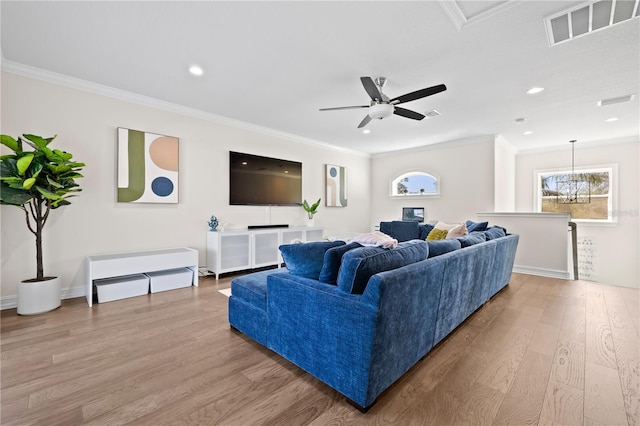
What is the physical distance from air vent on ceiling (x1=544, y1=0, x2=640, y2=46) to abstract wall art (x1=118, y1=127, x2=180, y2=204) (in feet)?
14.0

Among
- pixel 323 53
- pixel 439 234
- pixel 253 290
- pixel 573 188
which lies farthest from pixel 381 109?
pixel 573 188

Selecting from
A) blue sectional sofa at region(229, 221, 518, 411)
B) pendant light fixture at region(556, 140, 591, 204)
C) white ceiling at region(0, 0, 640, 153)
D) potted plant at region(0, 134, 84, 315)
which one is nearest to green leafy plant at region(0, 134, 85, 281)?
potted plant at region(0, 134, 84, 315)

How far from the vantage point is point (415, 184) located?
659 centimetres

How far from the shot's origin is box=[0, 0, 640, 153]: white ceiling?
80.1 inches

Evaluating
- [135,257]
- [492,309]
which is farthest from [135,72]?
[492,309]

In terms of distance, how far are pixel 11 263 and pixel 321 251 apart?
335 centimetres

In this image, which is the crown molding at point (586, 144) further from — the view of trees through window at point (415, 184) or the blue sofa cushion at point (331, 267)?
the blue sofa cushion at point (331, 267)

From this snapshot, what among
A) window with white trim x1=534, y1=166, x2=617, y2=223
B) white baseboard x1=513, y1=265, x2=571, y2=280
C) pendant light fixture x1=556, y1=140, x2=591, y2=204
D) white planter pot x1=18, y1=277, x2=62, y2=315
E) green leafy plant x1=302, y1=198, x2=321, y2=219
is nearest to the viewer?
white planter pot x1=18, y1=277, x2=62, y2=315

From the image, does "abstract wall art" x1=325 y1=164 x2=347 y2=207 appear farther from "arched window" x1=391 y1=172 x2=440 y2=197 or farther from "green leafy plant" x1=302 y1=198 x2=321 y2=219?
"arched window" x1=391 y1=172 x2=440 y2=197

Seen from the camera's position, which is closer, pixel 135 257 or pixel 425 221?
pixel 135 257

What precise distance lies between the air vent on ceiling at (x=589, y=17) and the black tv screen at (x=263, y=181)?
395 centimetres

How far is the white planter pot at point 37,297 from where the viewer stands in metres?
2.60

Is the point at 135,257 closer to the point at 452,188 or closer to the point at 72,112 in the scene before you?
the point at 72,112

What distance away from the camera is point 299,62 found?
2709mm
